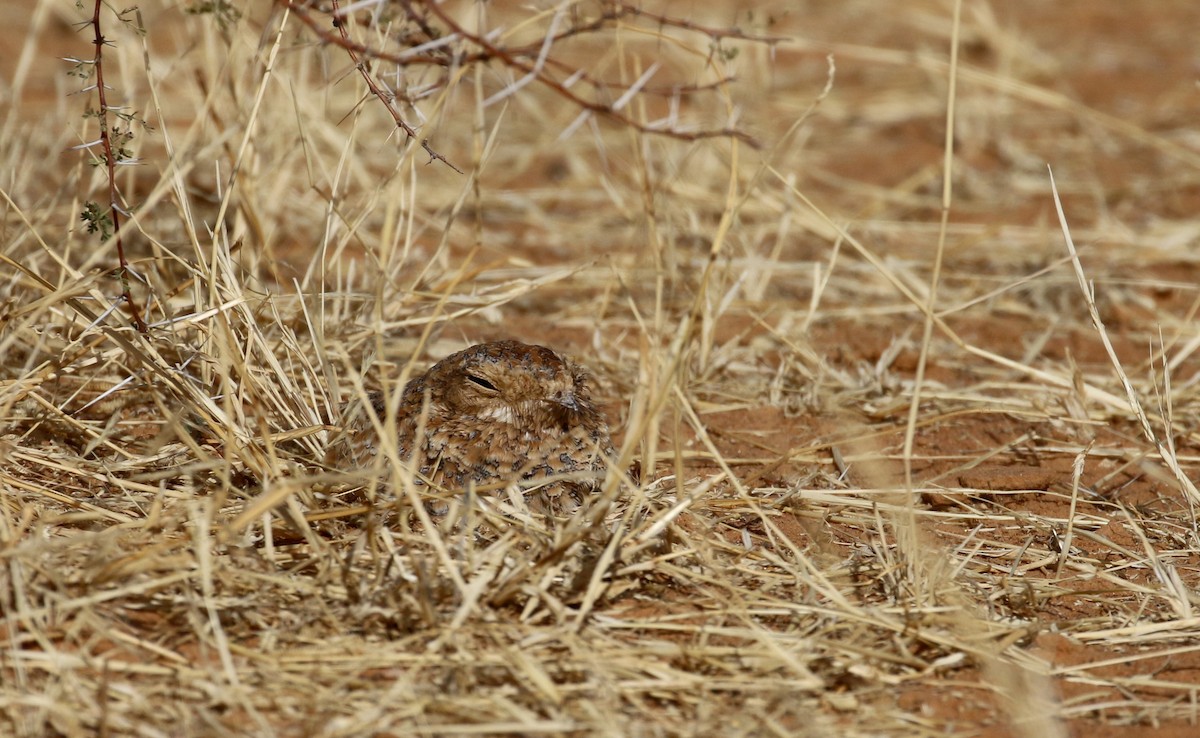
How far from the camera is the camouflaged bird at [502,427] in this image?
11.2 ft

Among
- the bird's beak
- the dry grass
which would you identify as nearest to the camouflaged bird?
the bird's beak

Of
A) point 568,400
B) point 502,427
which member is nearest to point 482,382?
point 502,427

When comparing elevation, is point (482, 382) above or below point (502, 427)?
above

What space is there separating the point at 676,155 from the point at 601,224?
57 centimetres

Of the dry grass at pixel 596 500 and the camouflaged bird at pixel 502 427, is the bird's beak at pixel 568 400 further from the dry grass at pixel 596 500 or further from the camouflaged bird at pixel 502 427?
→ the dry grass at pixel 596 500

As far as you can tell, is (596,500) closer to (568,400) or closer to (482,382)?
(568,400)

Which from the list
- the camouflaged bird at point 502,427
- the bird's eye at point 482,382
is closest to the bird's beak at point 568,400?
the camouflaged bird at point 502,427

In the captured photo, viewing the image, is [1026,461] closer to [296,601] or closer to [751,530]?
[751,530]

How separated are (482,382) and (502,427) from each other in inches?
5.6

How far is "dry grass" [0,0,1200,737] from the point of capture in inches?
105

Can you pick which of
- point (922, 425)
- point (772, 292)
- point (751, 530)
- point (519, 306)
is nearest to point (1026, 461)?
point (922, 425)

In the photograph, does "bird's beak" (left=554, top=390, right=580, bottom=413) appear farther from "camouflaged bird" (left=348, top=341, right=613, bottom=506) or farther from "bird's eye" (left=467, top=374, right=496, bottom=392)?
"bird's eye" (left=467, top=374, right=496, bottom=392)

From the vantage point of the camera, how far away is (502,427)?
3.47 metres

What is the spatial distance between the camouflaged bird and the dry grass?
19cm
